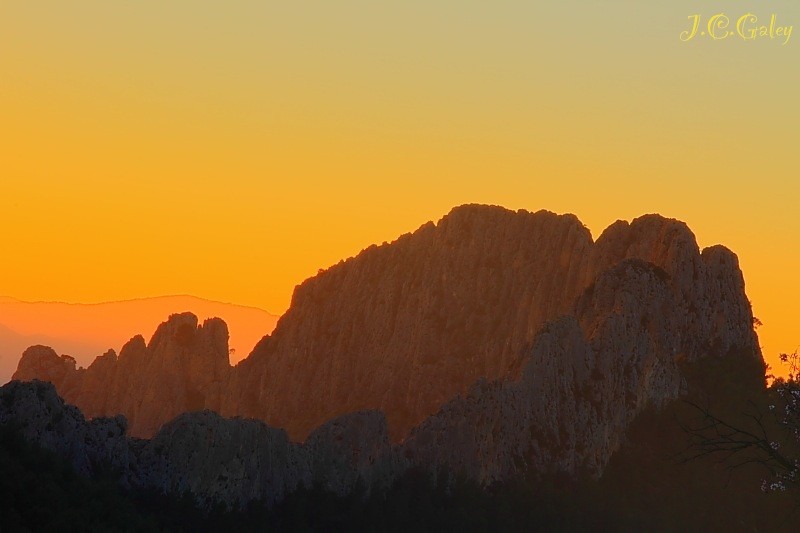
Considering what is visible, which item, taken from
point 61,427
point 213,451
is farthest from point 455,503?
point 61,427

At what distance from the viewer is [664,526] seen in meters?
186

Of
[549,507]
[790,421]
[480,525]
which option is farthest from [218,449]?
[790,421]

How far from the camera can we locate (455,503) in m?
174

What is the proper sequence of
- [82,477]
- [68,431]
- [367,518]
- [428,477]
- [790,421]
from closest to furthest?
[790,421]
[82,477]
[68,431]
[367,518]
[428,477]

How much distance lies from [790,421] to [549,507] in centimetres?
13689

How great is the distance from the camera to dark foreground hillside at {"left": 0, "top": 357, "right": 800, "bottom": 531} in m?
112

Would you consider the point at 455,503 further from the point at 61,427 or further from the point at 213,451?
the point at 61,427

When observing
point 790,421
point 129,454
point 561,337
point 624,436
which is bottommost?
point 790,421

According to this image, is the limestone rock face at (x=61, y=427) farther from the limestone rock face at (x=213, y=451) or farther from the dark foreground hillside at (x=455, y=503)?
the dark foreground hillside at (x=455, y=503)

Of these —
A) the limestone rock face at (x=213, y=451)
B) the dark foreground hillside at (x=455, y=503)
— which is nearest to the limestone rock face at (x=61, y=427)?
the limestone rock face at (x=213, y=451)

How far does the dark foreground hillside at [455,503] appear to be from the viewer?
366 ft

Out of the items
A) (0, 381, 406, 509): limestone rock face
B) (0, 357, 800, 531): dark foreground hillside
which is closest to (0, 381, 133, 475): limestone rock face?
(0, 381, 406, 509): limestone rock face

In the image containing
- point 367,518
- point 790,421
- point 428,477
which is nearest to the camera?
Answer: point 790,421

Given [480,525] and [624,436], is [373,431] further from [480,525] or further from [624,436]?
[624,436]
